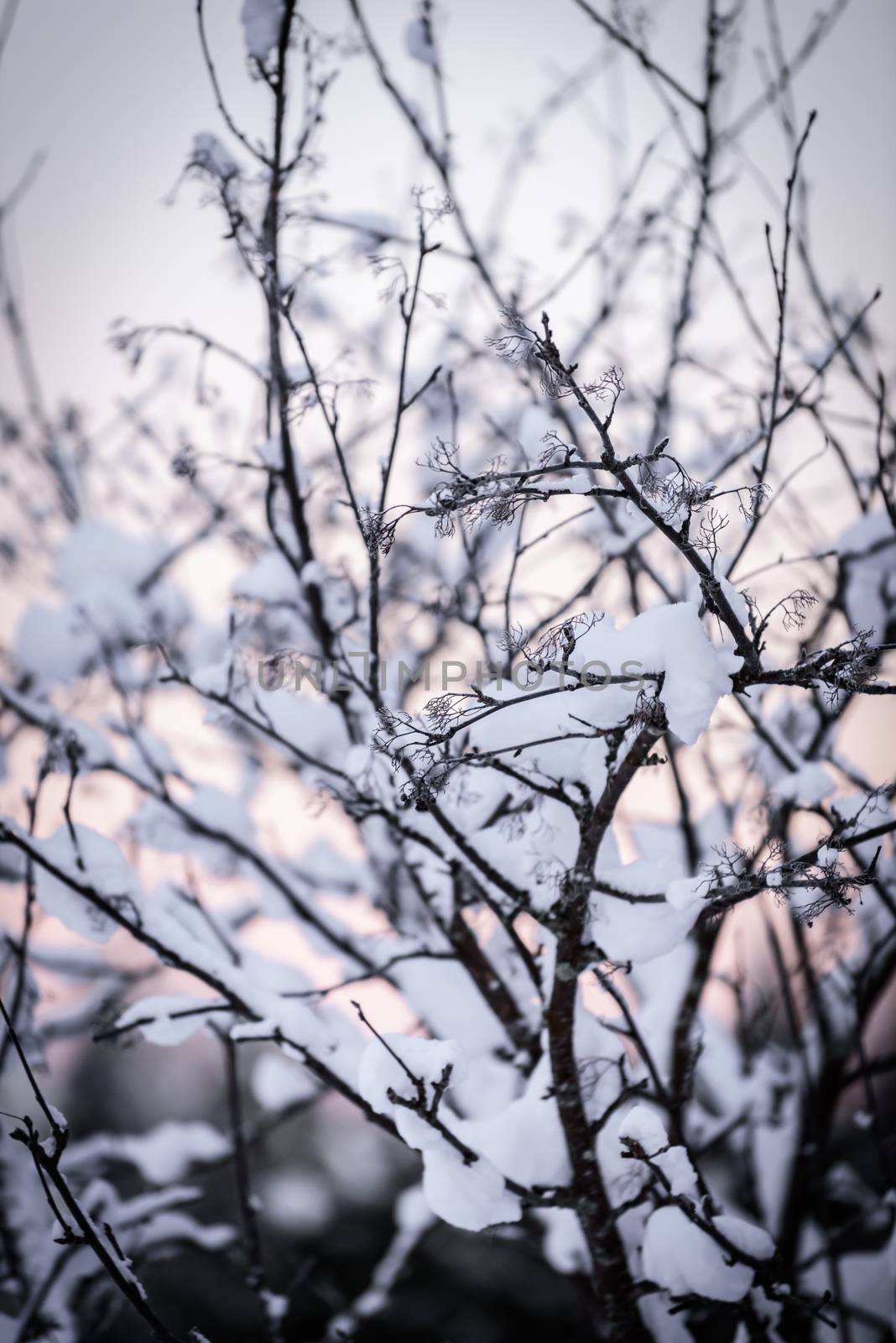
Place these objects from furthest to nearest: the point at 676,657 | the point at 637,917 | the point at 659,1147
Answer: the point at 637,917 → the point at 659,1147 → the point at 676,657

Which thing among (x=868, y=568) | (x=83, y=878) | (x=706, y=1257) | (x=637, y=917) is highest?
(x=868, y=568)

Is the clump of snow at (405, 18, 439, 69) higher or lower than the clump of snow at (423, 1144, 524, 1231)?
higher

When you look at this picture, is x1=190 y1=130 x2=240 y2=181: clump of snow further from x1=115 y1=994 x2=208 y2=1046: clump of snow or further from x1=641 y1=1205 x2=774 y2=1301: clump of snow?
x1=641 y1=1205 x2=774 y2=1301: clump of snow

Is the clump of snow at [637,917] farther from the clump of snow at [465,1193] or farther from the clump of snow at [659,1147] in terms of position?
the clump of snow at [465,1193]

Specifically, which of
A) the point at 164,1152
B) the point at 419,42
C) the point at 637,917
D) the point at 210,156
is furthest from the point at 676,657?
the point at 164,1152

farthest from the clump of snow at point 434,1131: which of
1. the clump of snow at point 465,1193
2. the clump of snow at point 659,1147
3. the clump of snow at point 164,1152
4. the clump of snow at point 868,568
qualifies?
the clump of snow at point 164,1152

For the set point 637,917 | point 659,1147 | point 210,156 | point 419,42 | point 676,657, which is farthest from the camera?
point 419,42

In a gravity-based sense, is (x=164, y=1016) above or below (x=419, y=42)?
below

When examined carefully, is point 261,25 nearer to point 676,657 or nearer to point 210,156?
point 210,156

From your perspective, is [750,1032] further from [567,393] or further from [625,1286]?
[567,393]

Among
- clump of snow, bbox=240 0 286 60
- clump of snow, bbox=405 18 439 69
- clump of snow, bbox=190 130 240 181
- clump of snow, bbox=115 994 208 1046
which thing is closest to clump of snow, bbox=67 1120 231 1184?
clump of snow, bbox=115 994 208 1046

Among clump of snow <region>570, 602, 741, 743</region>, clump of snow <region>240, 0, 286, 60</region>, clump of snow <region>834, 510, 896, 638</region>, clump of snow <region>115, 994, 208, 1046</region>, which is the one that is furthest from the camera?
clump of snow <region>834, 510, 896, 638</region>

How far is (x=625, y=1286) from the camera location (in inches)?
80.7

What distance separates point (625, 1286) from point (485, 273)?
3301mm
